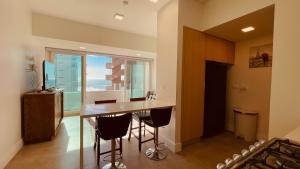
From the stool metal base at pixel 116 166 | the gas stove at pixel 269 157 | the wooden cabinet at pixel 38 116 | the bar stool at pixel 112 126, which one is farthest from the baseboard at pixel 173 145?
the wooden cabinet at pixel 38 116

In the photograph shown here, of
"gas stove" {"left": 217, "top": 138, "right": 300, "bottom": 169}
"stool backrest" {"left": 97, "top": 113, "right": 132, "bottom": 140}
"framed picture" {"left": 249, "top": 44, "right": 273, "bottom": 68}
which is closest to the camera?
"gas stove" {"left": 217, "top": 138, "right": 300, "bottom": 169}

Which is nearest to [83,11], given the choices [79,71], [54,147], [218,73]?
[79,71]

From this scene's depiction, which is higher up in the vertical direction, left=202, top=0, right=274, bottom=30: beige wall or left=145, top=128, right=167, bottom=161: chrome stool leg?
left=202, top=0, right=274, bottom=30: beige wall

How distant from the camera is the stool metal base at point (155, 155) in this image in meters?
2.35

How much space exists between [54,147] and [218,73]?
12.7ft

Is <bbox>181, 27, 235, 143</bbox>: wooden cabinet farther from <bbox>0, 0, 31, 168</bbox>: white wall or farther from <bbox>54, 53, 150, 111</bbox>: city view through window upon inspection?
<bbox>54, 53, 150, 111</bbox>: city view through window

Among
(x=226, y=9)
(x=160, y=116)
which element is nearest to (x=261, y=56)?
(x=226, y=9)

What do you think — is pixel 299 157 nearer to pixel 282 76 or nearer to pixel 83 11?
pixel 282 76

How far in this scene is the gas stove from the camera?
684mm

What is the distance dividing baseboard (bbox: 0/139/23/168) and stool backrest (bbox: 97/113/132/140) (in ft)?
5.27

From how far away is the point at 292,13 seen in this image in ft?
5.02

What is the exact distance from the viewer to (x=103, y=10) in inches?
117

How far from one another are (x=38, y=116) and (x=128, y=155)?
2004 mm

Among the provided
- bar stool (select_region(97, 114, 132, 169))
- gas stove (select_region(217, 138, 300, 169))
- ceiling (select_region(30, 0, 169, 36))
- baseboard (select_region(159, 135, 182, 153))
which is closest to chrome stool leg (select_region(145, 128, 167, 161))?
baseboard (select_region(159, 135, 182, 153))
